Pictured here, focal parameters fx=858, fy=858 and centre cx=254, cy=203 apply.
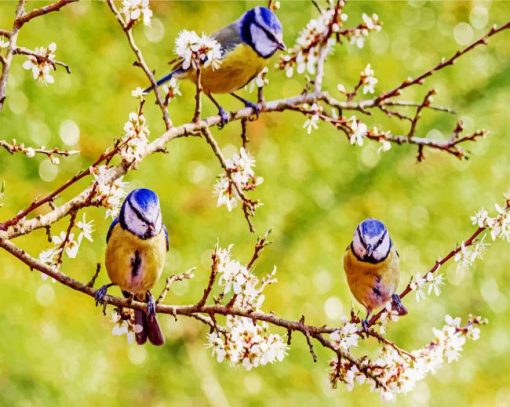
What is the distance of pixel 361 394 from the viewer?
3.86 meters

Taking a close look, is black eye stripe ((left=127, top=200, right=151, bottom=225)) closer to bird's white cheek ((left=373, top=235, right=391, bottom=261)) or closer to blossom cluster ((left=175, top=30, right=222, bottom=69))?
blossom cluster ((left=175, top=30, right=222, bottom=69))

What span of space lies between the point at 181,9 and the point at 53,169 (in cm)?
113

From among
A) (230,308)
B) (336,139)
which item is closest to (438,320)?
(336,139)

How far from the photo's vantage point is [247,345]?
1.36 meters

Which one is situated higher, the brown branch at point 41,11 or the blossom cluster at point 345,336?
the brown branch at point 41,11

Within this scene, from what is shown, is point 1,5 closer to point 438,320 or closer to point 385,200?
point 385,200

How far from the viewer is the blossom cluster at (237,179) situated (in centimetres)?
Answer: 146

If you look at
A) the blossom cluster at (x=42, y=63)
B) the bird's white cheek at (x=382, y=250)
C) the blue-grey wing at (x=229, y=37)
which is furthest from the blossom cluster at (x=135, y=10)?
the bird's white cheek at (x=382, y=250)

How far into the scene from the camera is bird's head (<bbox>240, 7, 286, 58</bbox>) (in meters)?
1.81

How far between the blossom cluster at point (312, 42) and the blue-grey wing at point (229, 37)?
8.2 inches

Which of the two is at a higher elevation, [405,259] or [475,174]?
[475,174]

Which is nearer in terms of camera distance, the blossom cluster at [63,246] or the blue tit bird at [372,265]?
the blossom cluster at [63,246]

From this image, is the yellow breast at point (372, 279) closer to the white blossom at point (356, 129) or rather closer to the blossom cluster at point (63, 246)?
the white blossom at point (356, 129)

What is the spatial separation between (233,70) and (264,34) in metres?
0.10
